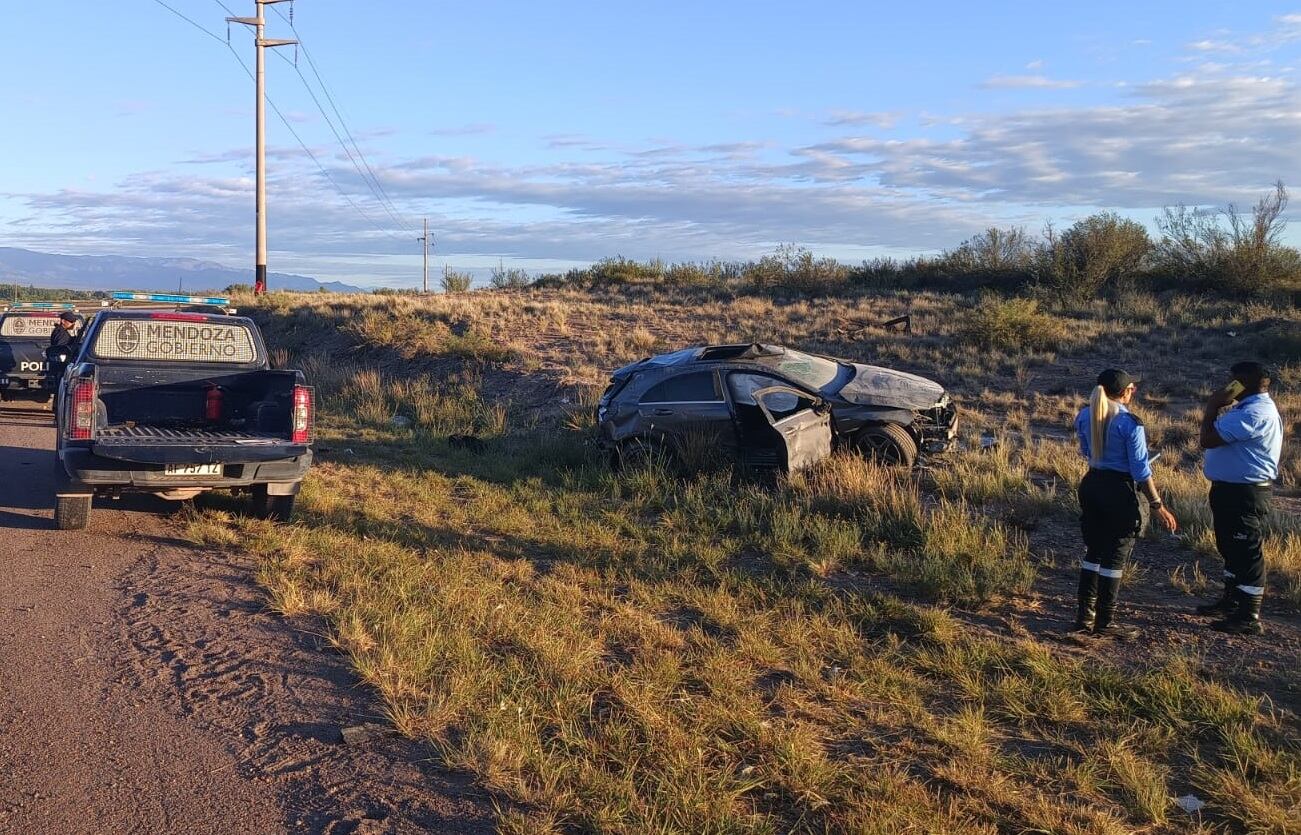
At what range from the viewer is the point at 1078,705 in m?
5.02

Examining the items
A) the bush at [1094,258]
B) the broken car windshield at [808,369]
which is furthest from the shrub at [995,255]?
the broken car windshield at [808,369]

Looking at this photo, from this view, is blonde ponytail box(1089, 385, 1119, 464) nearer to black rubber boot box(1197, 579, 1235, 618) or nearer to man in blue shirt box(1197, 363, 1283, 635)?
man in blue shirt box(1197, 363, 1283, 635)

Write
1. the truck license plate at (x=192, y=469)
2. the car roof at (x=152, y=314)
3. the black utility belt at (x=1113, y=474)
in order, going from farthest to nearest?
the car roof at (x=152, y=314)
the truck license plate at (x=192, y=469)
the black utility belt at (x=1113, y=474)

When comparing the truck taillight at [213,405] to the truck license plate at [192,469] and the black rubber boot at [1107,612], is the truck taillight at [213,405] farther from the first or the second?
the black rubber boot at [1107,612]

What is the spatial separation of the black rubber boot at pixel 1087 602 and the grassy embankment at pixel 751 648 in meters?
0.47

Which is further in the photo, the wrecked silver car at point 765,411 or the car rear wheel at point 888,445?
the car rear wheel at point 888,445

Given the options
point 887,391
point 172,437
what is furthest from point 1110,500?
point 172,437

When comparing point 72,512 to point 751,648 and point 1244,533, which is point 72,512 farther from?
point 1244,533

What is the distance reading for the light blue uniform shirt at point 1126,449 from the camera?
607 cm

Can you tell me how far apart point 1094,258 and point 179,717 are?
27801mm

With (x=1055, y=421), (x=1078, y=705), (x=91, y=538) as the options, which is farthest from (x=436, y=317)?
(x=1078, y=705)

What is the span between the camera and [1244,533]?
6.39 m

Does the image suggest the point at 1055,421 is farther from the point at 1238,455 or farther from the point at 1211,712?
the point at 1211,712

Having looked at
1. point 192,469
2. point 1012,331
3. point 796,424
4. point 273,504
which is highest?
point 1012,331
